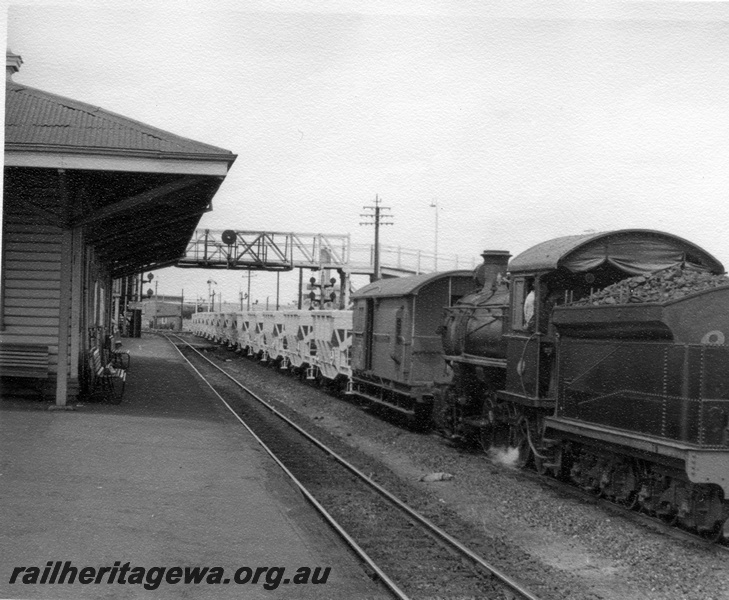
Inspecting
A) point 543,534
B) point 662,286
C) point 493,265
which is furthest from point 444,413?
point 662,286

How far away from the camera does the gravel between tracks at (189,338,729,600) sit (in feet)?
23.7

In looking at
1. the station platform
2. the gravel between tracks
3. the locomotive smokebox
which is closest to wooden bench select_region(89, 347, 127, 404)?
the station platform

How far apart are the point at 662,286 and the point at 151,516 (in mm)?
5385

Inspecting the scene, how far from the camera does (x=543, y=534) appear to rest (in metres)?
8.95

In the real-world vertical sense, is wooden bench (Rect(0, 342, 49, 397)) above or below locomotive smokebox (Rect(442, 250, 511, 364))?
below

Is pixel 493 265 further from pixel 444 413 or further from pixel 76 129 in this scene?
pixel 76 129

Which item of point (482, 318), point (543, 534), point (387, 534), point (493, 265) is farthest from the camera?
point (493, 265)

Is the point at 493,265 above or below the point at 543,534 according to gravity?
above

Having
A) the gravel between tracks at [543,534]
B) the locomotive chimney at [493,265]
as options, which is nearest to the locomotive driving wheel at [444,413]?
the gravel between tracks at [543,534]

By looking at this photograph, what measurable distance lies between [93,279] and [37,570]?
14.5m

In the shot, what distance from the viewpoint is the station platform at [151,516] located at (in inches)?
251

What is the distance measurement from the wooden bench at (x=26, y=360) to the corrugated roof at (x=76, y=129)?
3.87 meters

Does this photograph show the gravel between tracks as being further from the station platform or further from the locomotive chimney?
the locomotive chimney

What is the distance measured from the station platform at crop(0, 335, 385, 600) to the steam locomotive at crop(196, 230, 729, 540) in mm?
3230
